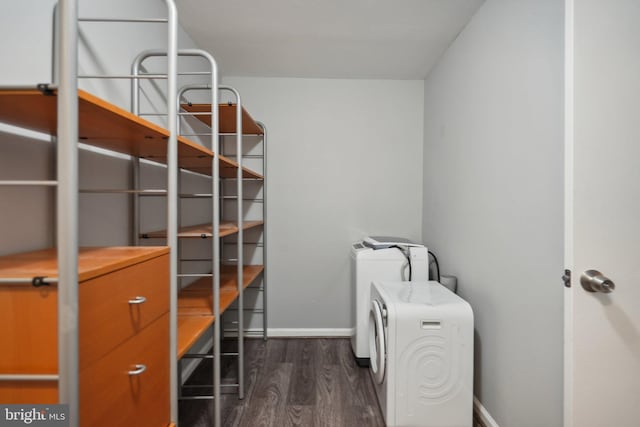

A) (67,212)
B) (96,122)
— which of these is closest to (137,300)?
(67,212)

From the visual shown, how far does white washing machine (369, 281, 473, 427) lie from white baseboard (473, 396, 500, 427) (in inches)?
6.0

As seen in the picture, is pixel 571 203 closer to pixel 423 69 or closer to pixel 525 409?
pixel 525 409

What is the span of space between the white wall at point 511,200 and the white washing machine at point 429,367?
0.18 metres

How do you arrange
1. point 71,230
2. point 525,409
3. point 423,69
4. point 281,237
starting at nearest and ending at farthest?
point 71,230 → point 525,409 → point 423,69 → point 281,237

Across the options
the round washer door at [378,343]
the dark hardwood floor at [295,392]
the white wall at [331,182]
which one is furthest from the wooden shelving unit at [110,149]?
the white wall at [331,182]

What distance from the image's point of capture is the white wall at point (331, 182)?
293 cm

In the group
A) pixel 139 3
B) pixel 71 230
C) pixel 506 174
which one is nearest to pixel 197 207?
pixel 139 3

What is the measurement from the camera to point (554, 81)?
1258mm

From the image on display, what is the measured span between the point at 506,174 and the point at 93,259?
1715mm

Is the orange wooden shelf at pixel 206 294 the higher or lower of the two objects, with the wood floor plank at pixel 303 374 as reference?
higher

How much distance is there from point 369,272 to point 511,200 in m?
1.11

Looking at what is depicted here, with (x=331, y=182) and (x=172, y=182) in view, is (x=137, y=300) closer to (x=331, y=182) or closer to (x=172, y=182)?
(x=172, y=182)

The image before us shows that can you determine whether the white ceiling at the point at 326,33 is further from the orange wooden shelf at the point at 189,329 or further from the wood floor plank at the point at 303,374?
the wood floor plank at the point at 303,374

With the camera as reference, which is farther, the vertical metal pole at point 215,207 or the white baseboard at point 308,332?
the white baseboard at point 308,332
